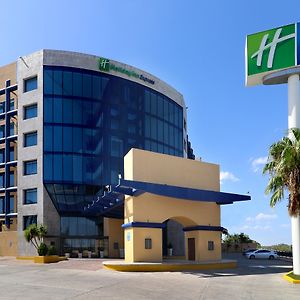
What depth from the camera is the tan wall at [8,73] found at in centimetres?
6159

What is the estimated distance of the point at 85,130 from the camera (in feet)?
190

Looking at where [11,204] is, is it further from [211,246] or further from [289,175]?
[289,175]

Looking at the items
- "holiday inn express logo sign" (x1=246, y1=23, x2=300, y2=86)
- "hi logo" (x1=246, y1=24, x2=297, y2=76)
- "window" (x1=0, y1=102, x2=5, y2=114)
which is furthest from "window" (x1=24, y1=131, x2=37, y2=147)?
"hi logo" (x1=246, y1=24, x2=297, y2=76)

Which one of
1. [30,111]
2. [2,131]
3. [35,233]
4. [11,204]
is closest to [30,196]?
[11,204]

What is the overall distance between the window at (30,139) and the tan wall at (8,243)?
1105 centimetres

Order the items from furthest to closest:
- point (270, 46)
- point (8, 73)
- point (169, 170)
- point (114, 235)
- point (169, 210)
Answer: point (8, 73) → point (114, 235) → point (169, 170) → point (169, 210) → point (270, 46)

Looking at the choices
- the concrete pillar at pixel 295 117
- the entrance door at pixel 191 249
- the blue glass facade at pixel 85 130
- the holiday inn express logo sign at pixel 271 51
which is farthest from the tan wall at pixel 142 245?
the blue glass facade at pixel 85 130

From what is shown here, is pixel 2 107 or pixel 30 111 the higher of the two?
pixel 2 107

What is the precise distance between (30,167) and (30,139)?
350 centimetres

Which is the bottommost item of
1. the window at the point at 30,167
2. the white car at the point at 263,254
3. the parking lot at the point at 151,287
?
the white car at the point at 263,254

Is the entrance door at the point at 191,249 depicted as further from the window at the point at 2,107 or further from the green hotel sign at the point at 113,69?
the window at the point at 2,107

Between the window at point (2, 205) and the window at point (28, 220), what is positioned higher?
the window at point (2, 205)

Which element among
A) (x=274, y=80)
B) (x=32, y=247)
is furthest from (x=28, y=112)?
(x=274, y=80)

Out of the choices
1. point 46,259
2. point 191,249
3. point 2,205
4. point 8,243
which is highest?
point 2,205
